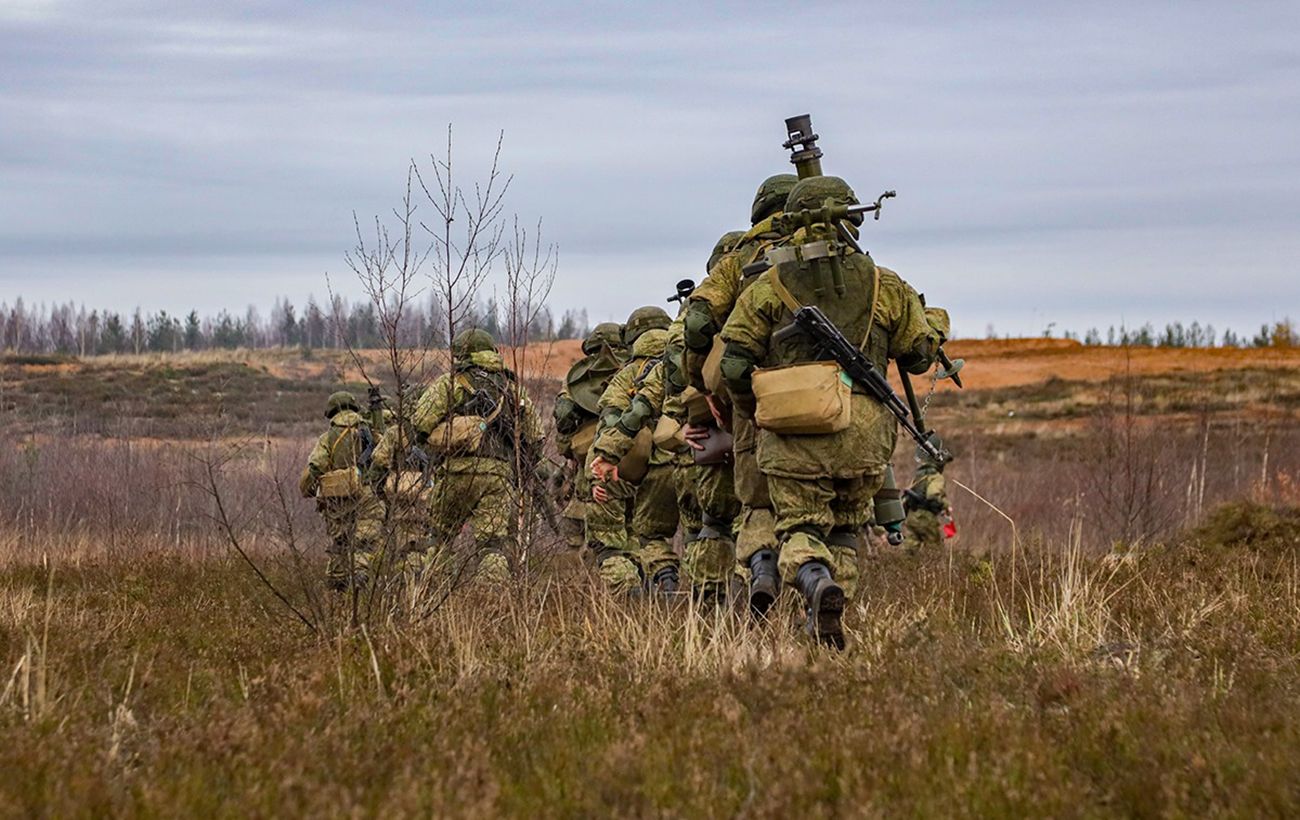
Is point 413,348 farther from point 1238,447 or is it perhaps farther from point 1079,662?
point 1238,447

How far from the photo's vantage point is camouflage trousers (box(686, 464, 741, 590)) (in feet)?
29.1

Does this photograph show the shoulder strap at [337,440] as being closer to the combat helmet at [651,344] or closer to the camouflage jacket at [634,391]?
the camouflage jacket at [634,391]

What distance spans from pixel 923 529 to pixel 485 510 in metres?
6.44

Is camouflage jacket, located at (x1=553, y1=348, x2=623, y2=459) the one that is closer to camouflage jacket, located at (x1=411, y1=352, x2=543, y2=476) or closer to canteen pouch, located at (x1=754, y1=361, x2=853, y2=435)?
camouflage jacket, located at (x1=411, y1=352, x2=543, y2=476)

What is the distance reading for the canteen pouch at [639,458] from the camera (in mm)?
10945

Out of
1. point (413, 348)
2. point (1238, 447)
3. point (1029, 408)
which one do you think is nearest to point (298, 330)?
point (1029, 408)

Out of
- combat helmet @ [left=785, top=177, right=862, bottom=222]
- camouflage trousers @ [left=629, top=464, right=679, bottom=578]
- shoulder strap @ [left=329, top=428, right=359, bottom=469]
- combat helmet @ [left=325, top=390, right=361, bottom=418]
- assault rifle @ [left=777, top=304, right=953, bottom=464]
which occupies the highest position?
combat helmet @ [left=785, top=177, right=862, bottom=222]

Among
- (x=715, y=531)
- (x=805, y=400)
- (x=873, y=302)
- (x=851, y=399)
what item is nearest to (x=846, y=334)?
(x=873, y=302)

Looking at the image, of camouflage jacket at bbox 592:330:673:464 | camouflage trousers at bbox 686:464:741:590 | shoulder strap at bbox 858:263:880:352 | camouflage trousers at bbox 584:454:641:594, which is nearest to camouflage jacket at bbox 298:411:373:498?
camouflage trousers at bbox 584:454:641:594

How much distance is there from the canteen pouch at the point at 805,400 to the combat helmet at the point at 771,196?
1.69 m

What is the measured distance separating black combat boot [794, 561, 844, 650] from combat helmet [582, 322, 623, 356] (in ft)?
21.6

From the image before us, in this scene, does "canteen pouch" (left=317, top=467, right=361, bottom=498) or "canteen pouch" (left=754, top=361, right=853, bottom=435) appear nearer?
"canteen pouch" (left=754, top=361, right=853, bottom=435)

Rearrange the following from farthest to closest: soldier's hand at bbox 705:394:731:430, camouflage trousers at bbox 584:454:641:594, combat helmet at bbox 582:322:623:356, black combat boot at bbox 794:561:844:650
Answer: combat helmet at bbox 582:322:623:356 → camouflage trousers at bbox 584:454:641:594 → soldier's hand at bbox 705:394:731:430 → black combat boot at bbox 794:561:844:650

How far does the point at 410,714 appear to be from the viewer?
496cm
